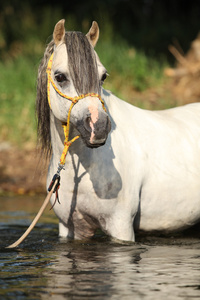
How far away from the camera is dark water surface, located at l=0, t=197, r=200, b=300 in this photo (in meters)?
3.76

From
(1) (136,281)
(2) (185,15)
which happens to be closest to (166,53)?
(2) (185,15)

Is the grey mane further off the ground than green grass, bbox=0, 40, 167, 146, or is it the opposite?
green grass, bbox=0, 40, 167, 146

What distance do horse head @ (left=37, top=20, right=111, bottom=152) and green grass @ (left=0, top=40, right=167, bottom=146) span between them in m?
6.58

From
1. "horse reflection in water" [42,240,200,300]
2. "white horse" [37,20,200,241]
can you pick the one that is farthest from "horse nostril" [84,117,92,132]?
"horse reflection in water" [42,240,200,300]

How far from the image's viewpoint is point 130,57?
41.7 feet

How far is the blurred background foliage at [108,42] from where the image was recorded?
11.7 meters

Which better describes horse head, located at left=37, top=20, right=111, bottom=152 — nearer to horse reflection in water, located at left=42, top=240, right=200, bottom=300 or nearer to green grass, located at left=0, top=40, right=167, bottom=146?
horse reflection in water, located at left=42, top=240, right=200, bottom=300

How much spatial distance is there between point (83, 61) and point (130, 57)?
8.51 meters

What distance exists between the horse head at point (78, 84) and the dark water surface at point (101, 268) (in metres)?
0.90

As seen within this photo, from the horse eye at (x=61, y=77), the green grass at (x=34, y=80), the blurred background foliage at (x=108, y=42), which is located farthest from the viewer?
the blurred background foliage at (x=108, y=42)

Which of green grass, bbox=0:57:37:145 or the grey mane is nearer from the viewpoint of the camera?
the grey mane

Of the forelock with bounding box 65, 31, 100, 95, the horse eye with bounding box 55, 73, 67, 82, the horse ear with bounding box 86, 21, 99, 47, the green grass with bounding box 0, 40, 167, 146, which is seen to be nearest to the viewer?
the forelock with bounding box 65, 31, 100, 95

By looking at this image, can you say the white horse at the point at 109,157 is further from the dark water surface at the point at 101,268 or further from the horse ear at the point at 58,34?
the dark water surface at the point at 101,268

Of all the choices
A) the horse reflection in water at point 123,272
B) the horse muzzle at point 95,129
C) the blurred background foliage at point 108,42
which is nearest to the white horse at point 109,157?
the horse muzzle at point 95,129
